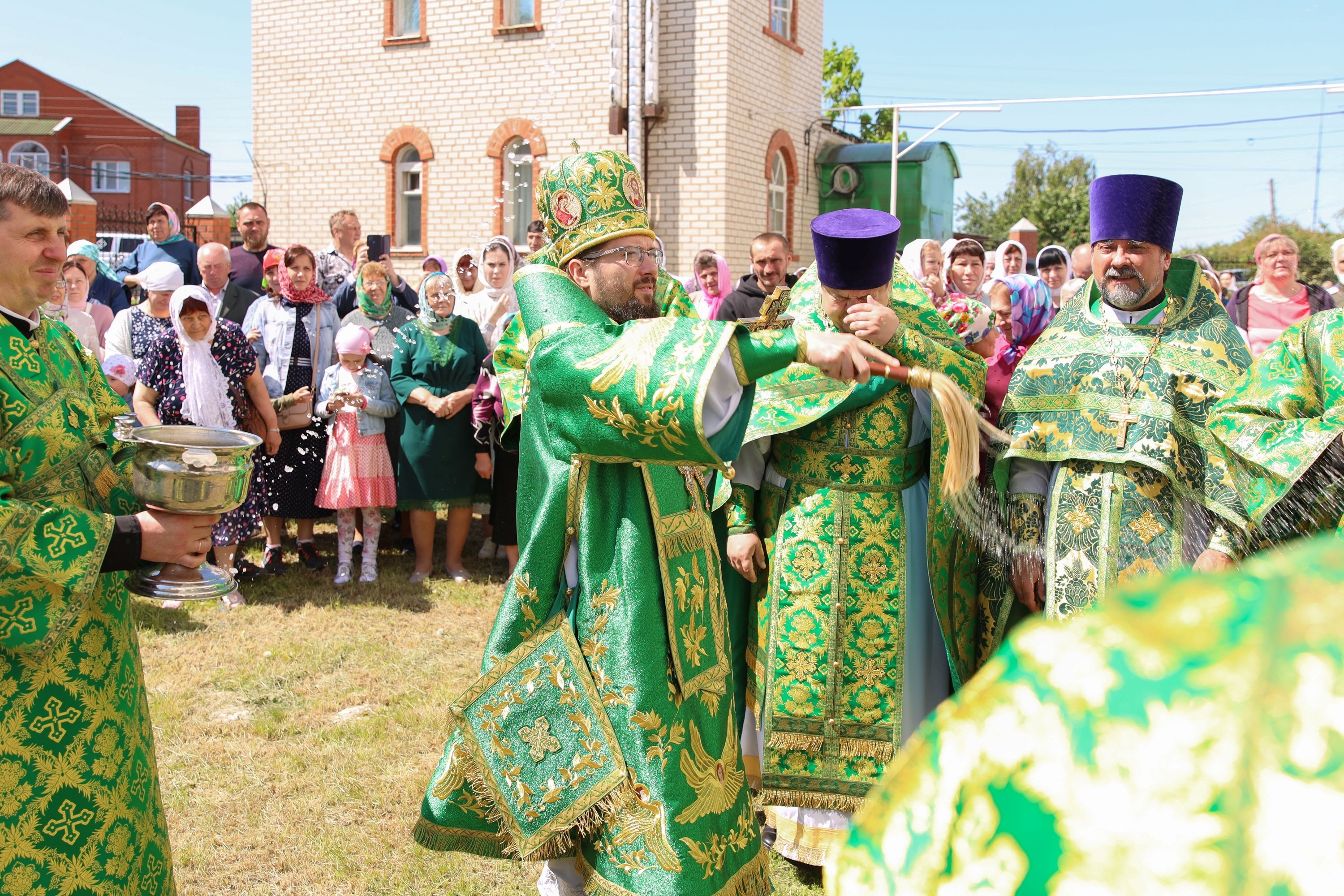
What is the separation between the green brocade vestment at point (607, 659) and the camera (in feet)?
8.13

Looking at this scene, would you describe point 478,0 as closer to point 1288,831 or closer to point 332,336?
point 332,336

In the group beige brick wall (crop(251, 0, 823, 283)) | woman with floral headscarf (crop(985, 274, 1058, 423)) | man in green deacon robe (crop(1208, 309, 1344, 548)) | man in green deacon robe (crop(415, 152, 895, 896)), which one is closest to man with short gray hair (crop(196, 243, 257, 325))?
woman with floral headscarf (crop(985, 274, 1058, 423))

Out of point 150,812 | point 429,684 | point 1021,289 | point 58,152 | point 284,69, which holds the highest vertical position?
point 58,152

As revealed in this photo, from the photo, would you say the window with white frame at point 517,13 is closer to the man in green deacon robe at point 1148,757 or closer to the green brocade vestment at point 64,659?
the green brocade vestment at point 64,659

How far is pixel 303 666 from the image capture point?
18.4 feet

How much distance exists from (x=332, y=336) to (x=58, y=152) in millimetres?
49746

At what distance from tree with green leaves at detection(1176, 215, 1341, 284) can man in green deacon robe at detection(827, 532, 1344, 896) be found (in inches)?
1215

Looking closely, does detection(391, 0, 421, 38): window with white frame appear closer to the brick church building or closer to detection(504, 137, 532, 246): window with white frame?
detection(504, 137, 532, 246): window with white frame

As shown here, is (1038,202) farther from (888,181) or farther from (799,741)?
(799,741)

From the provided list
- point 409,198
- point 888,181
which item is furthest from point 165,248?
point 888,181

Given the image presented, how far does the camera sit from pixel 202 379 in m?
6.31

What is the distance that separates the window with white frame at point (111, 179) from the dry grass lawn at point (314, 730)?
160 feet

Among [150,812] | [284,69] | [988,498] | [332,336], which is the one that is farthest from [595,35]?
[150,812]

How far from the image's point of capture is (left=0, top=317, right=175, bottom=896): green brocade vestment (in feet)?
7.10
